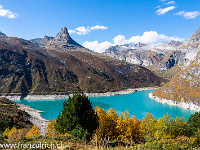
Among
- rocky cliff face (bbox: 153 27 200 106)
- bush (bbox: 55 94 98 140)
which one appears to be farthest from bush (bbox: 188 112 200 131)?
rocky cliff face (bbox: 153 27 200 106)

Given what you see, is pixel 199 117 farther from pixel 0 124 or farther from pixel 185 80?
pixel 185 80

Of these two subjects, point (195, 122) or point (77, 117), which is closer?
point (77, 117)

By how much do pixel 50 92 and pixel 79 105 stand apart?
153762 mm

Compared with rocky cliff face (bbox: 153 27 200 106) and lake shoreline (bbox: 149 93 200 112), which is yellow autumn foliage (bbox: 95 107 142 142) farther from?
rocky cliff face (bbox: 153 27 200 106)

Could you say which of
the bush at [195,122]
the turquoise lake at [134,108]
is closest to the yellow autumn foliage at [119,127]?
the bush at [195,122]

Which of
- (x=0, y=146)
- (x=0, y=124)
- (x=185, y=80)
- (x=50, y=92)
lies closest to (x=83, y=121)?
(x=0, y=146)

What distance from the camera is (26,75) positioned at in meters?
191

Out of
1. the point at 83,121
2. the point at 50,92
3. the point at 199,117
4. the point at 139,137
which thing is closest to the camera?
the point at 83,121

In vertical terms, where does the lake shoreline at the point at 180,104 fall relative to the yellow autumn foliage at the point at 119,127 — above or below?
below

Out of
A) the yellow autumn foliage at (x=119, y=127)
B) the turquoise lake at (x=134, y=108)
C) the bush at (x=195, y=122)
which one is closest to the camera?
the yellow autumn foliage at (x=119, y=127)

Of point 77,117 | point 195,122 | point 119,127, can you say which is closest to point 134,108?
point 195,122

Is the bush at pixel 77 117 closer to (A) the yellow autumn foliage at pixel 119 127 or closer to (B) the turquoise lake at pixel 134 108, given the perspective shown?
(A) the yellow autumn foliage at pixel 119 127

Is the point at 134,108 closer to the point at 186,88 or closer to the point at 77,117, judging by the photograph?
the point at 186,88

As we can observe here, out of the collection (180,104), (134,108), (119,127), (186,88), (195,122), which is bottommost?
(134,108)
